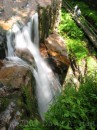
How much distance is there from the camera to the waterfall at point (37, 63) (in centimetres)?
1017

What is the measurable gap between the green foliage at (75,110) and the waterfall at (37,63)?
493cm

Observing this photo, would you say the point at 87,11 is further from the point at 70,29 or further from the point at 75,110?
the point at 75,110

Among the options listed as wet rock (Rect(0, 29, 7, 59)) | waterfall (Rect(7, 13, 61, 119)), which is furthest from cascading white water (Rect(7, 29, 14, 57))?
wet rock (Rect(0, 29, 7, 59))

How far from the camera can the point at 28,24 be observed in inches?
467

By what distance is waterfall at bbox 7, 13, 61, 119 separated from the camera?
33.4 ft

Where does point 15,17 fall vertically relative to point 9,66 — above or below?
above

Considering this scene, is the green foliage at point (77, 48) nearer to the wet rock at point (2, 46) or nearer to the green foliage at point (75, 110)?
the wet rock at point (2, 46)

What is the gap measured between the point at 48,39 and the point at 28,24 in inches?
74.5

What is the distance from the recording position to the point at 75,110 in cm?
431

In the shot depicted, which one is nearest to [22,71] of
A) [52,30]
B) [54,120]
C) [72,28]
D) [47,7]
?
[54,120]

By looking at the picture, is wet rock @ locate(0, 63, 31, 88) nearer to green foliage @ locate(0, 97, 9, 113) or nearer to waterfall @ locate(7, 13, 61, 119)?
green foliage @ locate(0, 97, 9, 113)

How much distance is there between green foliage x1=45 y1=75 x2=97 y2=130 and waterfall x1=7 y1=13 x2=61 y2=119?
4.93m

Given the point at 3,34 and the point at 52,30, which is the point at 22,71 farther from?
the point at 52,30

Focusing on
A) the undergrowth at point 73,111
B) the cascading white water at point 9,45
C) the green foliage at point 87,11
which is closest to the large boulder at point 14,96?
the cascading white water at point 9,45
